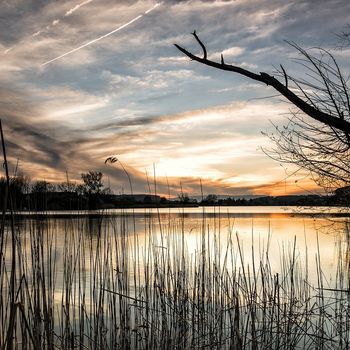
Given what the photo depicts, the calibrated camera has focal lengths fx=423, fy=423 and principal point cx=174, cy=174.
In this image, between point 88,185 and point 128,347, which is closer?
point 128,347

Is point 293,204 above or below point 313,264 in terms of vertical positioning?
above

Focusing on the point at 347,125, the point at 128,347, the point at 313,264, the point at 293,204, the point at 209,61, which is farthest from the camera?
the point at 313,264

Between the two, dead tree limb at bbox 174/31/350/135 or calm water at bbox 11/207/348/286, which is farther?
calm water at bbox 11/207/348/286

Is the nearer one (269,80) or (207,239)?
(269,80)

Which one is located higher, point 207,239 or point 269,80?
point 269,80

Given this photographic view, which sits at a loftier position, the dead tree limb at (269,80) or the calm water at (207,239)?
the dead tree limb at (269,80)

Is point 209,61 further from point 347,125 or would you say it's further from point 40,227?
point 40,227

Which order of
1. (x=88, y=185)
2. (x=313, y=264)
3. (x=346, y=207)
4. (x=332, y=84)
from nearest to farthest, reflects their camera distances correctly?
(x=332, y=84), (x=88, y=185), (x=346, y=207), (x=313, y=264)

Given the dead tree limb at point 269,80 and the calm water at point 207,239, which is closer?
the dead tree limb at point 269,80

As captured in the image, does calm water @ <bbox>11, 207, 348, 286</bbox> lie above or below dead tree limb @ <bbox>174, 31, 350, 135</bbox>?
below

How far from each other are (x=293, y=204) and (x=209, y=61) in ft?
16.8

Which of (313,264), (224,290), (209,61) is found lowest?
(313,264)

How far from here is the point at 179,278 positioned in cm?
473

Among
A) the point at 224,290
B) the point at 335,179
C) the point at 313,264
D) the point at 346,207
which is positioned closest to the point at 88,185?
the point at 224,290
